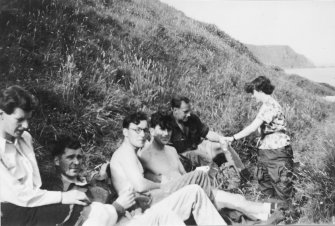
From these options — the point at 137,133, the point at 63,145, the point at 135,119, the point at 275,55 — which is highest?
the point at 275,55

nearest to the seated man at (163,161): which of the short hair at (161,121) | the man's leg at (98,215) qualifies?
the short hair at (161,121)

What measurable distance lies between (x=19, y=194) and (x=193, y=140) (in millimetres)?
2988

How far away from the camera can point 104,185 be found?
3627mm

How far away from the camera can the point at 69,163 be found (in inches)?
131

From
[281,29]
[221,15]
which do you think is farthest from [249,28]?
[221,15]

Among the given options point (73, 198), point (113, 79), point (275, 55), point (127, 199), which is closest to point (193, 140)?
point (113, 79)

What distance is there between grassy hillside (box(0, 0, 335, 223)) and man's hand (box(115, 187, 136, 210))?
118cm

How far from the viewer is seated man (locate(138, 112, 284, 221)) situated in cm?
386

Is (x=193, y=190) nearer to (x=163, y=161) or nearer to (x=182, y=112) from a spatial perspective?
(x=163, y=161)

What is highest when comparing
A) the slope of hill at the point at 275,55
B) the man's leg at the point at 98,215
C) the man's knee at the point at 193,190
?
the slope of hill at the point at 275,55

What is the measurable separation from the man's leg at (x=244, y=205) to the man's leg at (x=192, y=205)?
487mm

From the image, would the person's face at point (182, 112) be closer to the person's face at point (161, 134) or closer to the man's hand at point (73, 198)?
the person's face at point (161, 134)

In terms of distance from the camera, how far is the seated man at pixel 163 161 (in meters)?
3.86

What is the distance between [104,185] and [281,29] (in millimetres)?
4531
